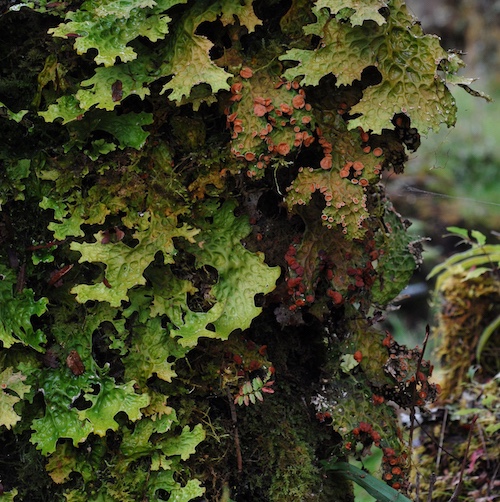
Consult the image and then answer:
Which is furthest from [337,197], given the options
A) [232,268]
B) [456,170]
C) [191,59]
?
[456,170]

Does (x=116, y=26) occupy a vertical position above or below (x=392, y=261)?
above

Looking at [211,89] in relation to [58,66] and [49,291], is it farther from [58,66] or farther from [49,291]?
[49,291]

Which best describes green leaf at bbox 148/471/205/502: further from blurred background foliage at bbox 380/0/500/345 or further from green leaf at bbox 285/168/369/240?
blurred background foliage at bbox 380/0/500/345

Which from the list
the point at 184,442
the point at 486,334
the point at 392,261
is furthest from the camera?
the point at 486,334

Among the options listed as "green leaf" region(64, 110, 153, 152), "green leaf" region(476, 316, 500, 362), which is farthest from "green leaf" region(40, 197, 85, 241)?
"green leaf" region(476, 316, 500, 362)

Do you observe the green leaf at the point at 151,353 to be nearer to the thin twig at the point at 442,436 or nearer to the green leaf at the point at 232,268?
the green leaf at the point at 232,268

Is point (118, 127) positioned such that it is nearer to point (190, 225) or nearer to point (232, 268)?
point (190, 225)
